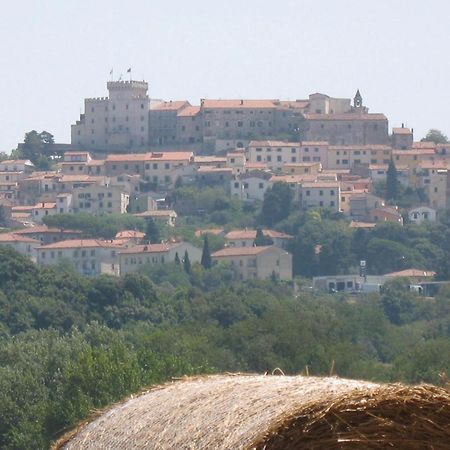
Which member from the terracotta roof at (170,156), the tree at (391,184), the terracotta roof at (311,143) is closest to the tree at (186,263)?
the tree at (391,184)

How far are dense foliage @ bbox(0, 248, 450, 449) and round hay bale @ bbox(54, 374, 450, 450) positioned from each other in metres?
1.72

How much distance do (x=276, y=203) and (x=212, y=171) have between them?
6866mm

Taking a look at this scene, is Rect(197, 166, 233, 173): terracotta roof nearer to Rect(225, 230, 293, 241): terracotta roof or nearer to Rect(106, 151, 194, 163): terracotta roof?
Rect(106, 151, 194, 163): terracotta roof

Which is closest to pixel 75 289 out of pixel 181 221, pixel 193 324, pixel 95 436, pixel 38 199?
pixel 193 324

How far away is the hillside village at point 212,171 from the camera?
337 feet

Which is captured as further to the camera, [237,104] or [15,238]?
[237,104]

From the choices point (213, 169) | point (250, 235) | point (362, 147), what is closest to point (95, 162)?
point (213, 169)

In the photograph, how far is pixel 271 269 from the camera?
9831 cm

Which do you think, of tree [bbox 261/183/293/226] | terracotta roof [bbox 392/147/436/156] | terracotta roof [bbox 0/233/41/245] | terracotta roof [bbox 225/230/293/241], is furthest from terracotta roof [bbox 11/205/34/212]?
terracotta roof [bbox 392/147/436/156]

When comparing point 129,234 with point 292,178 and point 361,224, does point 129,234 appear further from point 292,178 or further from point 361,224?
point 292,178

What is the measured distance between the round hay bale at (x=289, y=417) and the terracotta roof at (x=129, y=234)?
310 feet

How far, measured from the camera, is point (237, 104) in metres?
125

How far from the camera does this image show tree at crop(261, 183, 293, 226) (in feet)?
360

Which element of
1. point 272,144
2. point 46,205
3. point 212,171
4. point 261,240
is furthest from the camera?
point 272,144
